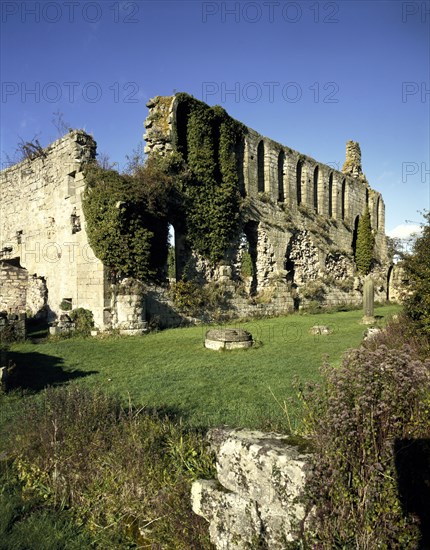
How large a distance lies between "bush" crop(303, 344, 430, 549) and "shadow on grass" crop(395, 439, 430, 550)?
0.03m

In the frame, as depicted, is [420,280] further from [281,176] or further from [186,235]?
[281,176]

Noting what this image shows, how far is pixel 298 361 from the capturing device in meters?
8.69

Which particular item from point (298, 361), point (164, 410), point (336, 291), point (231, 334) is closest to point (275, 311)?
point (336, 291)

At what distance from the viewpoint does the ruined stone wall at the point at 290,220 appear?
1695 centimetres

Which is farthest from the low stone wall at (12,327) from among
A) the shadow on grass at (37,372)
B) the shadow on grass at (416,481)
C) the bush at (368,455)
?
the shadow on grass at (416,481)

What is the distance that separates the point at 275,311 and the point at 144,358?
10.3 metres

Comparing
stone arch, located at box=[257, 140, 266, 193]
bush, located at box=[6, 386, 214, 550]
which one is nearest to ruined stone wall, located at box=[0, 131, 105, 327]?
stone arch, located at box=[257, 140, 266, 193]

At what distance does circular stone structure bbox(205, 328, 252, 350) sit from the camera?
10492 millimetres

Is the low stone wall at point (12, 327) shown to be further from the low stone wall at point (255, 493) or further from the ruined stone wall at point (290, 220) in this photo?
the low stone wall at point (255, 493)

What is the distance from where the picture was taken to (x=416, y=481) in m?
2.22

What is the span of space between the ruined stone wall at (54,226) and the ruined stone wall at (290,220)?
3418 millimetres

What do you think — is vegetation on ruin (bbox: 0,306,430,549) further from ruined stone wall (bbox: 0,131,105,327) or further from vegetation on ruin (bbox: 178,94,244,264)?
vegetation on ruin (bbox: 178,94,244,264)

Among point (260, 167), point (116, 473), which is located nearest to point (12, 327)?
point (116, 473)

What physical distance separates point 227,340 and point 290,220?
1271 centimetres
